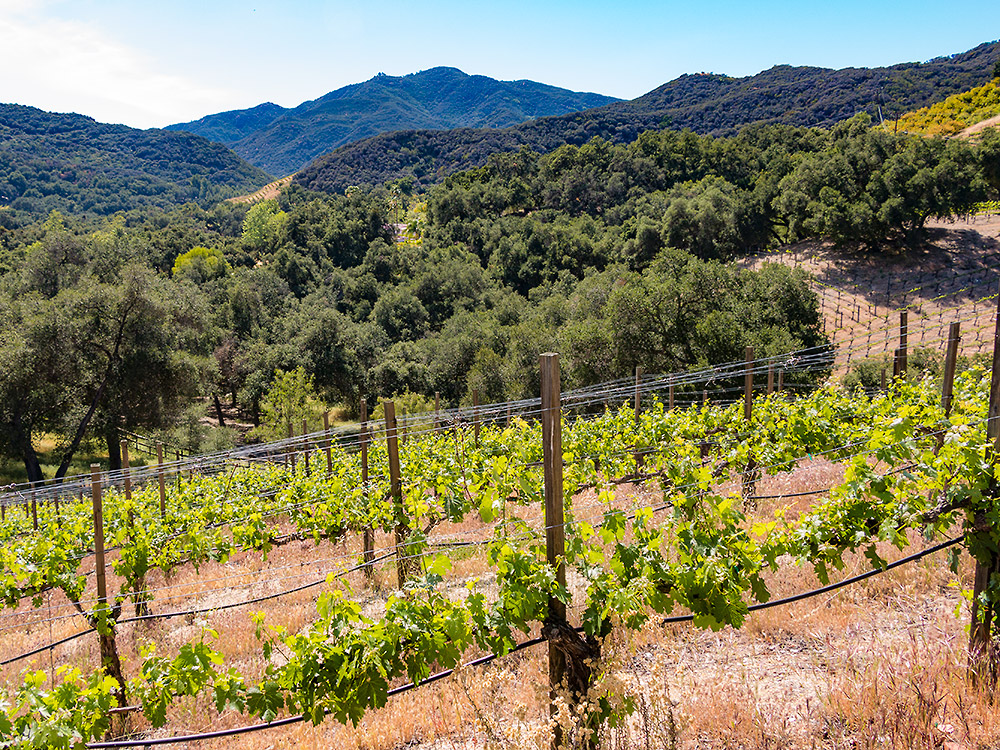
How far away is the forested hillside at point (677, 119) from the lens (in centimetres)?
12412

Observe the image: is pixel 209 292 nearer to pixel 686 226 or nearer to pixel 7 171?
pixel 686 226

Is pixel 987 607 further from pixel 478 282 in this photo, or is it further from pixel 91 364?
pixel 478 282

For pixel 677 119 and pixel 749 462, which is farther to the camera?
pixel 677 119

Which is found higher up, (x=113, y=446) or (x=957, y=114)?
(x=957, y=114)

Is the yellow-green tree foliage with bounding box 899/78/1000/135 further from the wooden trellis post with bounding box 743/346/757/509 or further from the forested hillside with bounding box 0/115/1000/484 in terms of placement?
the wooden trellis post with bounding box 743/346/757/509

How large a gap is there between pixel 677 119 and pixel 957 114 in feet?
269

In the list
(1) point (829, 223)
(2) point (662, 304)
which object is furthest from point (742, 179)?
(2) point (662, 304)

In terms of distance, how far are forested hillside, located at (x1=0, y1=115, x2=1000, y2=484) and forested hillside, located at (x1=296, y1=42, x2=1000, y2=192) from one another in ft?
195

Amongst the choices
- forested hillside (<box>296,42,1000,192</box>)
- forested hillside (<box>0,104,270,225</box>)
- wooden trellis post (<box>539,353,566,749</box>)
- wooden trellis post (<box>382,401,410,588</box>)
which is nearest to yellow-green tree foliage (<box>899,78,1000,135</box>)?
forested hillside (<box>296,42,1000,192</box>)

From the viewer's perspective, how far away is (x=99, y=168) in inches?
5906

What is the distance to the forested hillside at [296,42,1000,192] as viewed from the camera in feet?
407

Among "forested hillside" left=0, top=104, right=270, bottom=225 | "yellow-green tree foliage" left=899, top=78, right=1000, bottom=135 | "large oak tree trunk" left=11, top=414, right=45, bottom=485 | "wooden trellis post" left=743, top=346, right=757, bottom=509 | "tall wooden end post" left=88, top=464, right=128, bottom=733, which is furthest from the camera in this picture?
"forested hillside" left=0, top=104, right=270, bottom=225

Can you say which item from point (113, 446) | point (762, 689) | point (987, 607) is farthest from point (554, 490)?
point (113, 446)

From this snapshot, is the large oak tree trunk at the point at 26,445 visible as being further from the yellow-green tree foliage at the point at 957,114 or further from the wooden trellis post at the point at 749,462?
the yellow-green tree foliage at the point at 957,114
